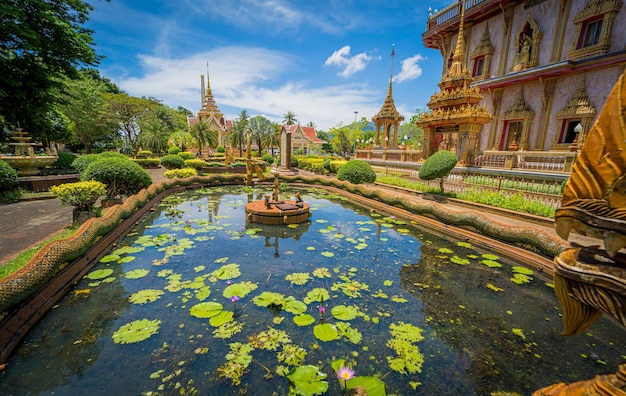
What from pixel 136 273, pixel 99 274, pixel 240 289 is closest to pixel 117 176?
pixel 99 274

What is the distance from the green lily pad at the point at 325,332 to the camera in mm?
3172

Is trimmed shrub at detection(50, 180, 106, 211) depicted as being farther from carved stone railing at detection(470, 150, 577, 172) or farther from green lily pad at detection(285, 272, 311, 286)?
carved stone railing at detection(470, 150, 577, 172)

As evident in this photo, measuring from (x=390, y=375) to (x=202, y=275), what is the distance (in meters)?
3.47

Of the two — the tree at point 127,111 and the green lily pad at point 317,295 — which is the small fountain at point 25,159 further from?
the tree at point 127,111

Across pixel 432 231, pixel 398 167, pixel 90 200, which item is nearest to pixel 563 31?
pixel 398 167

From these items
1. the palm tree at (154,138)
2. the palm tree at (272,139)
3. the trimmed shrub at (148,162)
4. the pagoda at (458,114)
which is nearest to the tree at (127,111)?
the palm tree at (154,138)

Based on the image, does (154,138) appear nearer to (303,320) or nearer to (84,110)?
(84,110)

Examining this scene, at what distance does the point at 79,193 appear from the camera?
20.0ft

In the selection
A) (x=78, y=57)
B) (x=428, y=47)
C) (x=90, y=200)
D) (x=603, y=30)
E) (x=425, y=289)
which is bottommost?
(x=425, y=289)

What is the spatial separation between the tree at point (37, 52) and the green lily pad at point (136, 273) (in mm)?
10491

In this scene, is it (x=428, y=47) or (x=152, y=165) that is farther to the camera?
(x=152, y=165)

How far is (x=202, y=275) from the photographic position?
4.61m

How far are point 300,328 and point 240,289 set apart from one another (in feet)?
4.36

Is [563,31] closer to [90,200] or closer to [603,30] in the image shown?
[603,30]
